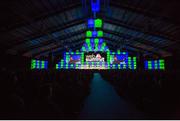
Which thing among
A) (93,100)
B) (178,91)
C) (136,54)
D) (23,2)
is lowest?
(93,100)

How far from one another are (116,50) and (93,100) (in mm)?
22865

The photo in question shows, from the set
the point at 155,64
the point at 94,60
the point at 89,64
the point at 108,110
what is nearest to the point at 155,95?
the point at 108,110

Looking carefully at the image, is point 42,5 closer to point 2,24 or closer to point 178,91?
point 2,24

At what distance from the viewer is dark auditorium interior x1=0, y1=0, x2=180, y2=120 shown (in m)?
3.38

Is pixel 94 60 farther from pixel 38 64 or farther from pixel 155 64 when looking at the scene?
pixel 155 64

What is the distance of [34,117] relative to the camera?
274 centimetres

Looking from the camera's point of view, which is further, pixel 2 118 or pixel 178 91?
pixel 178 91

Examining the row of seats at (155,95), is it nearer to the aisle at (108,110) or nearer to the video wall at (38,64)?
the aisle at (108,110)

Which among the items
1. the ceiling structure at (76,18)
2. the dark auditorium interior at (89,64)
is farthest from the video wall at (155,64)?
the ceiling structure at (76,18)

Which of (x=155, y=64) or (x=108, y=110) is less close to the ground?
(x=155, y=64)

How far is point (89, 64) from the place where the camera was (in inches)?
974

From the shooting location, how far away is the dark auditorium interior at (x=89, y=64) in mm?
3383

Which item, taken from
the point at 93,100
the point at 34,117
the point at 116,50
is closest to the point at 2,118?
the point at 34,117

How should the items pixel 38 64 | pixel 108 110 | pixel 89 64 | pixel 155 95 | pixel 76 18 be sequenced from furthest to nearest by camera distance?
pixel 38 64 → pixel 89 64 → pixel 76 18 → pixel 155 95 → pixel 108 110
